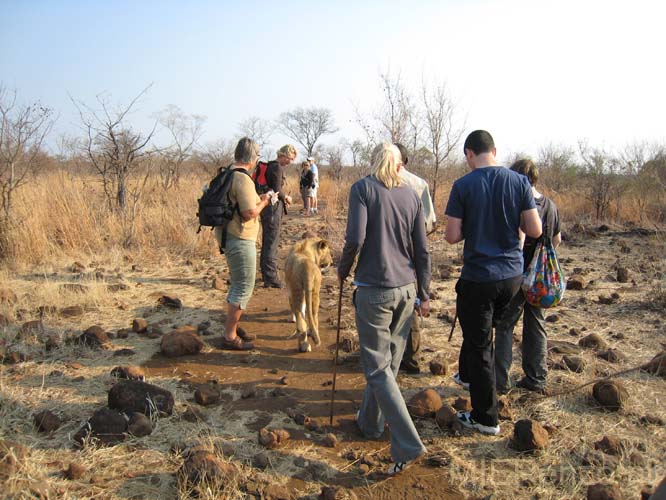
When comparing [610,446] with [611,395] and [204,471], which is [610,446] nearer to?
[611,395]

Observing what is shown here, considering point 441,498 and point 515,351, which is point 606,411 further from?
point 441,498

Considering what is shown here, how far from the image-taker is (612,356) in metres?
4.86

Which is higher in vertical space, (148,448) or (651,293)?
(651,293)

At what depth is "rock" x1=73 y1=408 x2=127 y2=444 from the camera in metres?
3.39

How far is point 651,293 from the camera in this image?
21.9ft

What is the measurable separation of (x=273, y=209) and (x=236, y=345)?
8.47 ft

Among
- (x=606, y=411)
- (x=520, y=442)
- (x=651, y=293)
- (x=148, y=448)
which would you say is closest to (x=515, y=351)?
(x=606, y=411)

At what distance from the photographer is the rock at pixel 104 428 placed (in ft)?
11.1

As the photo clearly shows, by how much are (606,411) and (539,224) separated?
1.83m

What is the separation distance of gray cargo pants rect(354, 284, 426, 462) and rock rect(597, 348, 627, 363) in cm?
287

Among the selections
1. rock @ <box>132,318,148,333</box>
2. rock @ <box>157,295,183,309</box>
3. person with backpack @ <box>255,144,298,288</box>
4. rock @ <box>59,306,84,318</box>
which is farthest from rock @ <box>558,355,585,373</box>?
rock @ <box>59,306,84,318</box>

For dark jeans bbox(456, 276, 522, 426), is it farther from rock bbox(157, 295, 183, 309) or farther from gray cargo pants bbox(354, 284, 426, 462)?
rock bbox(157, 295, 183, 309)

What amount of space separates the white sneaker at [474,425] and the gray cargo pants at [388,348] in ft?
2.66

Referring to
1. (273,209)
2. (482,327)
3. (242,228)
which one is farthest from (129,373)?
(273,209)
